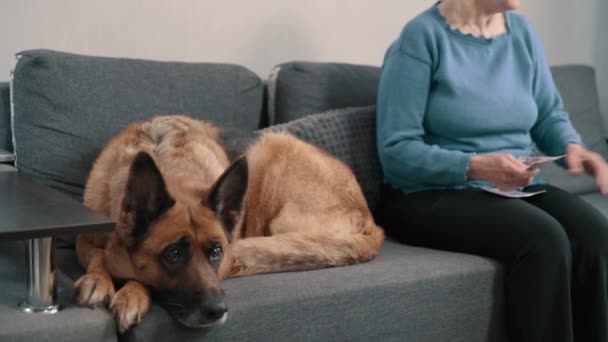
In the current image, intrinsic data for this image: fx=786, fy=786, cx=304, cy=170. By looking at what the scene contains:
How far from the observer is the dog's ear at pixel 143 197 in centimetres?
173

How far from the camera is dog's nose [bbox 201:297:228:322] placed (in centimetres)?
167

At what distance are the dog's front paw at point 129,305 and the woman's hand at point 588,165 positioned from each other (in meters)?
1.40

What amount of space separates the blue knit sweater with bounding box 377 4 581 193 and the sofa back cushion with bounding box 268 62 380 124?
1.11ft

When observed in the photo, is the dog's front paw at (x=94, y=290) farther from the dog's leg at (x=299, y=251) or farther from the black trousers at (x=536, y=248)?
the black trousers at (x=536, y=248)

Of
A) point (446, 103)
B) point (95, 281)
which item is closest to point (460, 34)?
point (446, 103)

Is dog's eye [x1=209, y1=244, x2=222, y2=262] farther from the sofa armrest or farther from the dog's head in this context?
the sofa armrest

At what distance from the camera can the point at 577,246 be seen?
2289 millimetres

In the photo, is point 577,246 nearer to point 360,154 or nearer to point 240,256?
point 360,154

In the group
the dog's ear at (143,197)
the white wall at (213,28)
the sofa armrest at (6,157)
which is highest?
the white wall at (213,28)

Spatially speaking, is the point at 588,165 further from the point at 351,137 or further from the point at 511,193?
the point at 351,137

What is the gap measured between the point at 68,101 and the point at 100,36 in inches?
20.1

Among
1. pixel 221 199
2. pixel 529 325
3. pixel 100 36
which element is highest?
pixel 100 36

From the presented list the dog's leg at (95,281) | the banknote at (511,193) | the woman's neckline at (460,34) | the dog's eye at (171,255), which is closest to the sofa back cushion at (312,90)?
the woman's neckline at (460,34)

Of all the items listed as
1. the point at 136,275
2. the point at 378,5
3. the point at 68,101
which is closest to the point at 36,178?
the point at 68,101
